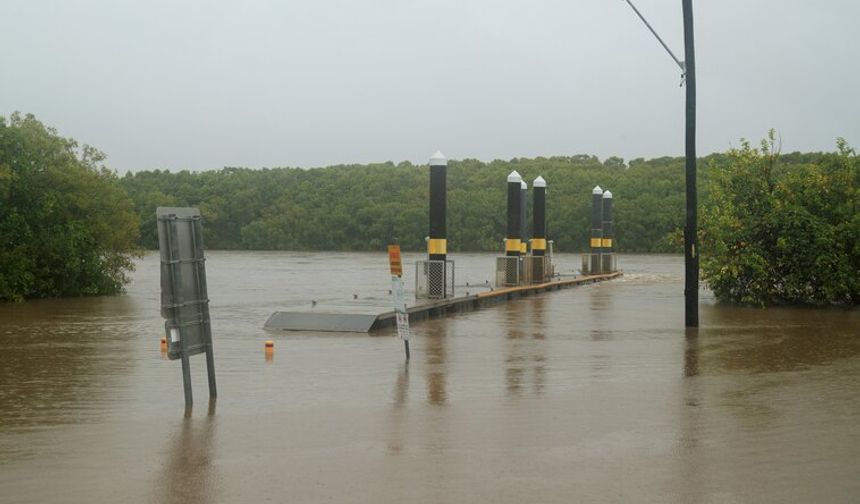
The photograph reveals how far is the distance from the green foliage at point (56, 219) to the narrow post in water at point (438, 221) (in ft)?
36.5

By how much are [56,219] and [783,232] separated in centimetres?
1899

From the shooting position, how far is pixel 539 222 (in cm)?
3728

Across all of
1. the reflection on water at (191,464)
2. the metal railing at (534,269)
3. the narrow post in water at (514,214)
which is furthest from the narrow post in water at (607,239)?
the reflection on water at (191,464)

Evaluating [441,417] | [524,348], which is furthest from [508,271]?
[441,417]

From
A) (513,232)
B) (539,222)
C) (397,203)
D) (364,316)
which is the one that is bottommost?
(364,316)

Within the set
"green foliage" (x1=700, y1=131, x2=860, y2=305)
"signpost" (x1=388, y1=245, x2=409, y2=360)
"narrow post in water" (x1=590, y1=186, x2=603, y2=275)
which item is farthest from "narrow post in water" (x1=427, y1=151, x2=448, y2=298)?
"narrow post in water" (x1=590, y1=186, x2=603, y2=275)

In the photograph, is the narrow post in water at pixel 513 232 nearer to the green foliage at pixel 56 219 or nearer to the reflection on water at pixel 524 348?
the reflection on water at pixel 524 348

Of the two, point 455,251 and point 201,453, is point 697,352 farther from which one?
point 455,251

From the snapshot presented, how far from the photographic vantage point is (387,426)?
33.6 ft

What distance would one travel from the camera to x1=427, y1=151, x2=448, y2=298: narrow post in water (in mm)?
24719

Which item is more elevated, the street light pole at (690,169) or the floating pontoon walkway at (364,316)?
the street light pole at (690,169)

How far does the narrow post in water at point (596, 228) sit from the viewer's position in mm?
44094

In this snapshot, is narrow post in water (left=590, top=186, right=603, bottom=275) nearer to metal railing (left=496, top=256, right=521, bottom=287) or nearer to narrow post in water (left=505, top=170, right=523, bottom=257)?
narrow post in water (left=505, top=170, right=523, bottom=257)

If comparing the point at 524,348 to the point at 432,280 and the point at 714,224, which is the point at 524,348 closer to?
the point at 432,280
